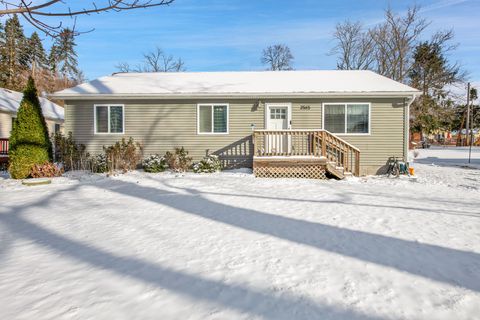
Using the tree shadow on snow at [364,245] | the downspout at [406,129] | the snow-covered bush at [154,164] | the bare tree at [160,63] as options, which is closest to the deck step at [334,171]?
the downspout at [406,129]

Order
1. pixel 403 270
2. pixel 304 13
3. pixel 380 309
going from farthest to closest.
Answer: pixel 304 13, pixel 403 270, pixel 380 309

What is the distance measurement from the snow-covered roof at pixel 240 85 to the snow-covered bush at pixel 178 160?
2.14 metres

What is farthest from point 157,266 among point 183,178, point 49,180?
point 49,180

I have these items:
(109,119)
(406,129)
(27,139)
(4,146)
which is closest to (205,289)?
(27,139)

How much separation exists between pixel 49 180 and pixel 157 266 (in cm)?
725

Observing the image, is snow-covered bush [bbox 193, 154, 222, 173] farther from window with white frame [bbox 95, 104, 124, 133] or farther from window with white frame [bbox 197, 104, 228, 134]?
window with white frame [bbox 95, 104, 124, 133]

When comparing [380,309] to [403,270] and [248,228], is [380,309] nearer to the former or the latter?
[403,270]

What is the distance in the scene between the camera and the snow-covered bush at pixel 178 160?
11.4 m

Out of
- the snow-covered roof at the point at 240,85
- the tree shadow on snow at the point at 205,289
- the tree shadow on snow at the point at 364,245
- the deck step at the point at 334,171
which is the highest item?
the snow-covered roof at the point at 240,85

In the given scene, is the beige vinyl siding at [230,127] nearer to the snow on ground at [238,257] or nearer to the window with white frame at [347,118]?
the window with white frame at [347,118]

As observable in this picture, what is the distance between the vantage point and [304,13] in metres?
17.8

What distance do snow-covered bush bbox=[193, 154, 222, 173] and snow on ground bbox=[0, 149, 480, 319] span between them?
3801 mm

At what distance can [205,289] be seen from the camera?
2.82 metres

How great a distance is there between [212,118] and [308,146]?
12.3ft
